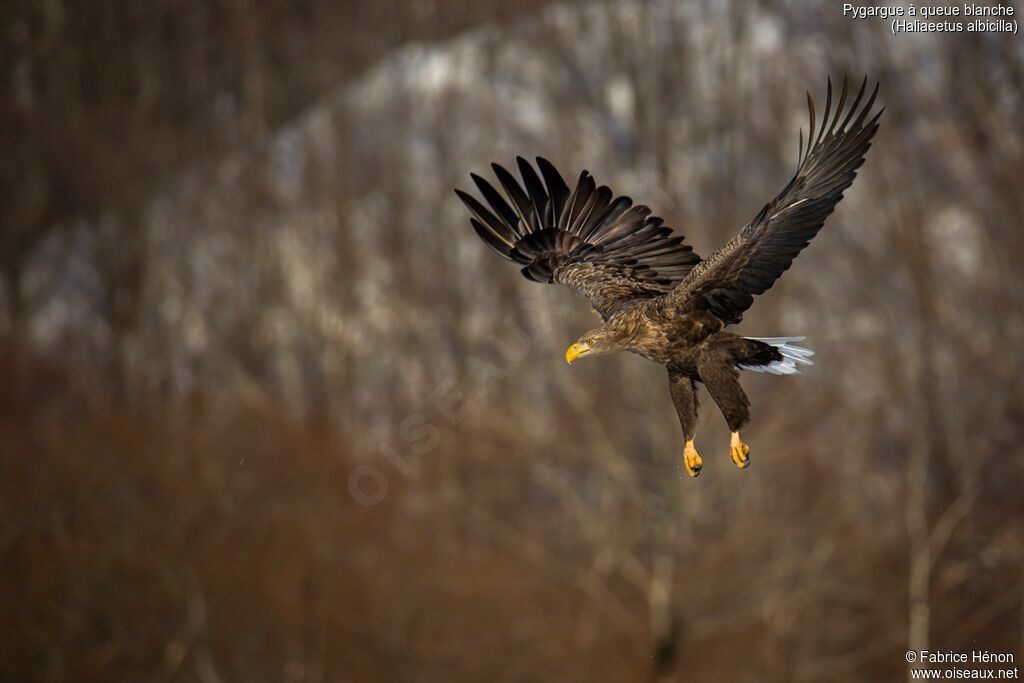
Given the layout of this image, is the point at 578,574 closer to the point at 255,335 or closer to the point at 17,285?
the point at 255,335

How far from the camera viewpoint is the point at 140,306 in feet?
81.9

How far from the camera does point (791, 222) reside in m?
4.79

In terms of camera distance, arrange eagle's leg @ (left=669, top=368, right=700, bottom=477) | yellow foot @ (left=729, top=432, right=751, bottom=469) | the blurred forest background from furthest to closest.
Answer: the blurred forest background → yellow foot @ (left=729, top=432, right=751, bottom=469) → eagle's leg @ (left=669, top=368, right=700, bottom=477)

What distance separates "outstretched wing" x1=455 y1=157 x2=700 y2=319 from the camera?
5875mm

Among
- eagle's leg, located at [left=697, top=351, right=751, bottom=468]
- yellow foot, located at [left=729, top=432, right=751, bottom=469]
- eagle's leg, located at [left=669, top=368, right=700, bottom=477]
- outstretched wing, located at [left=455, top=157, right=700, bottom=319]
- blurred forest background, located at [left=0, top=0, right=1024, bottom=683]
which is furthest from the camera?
blurred forest background, located at [left=0, top=0, right=1024, bottom=683]

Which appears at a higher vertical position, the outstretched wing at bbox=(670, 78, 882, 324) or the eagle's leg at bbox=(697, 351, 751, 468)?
the outstretched wing at bbox=(670, 78, 882, 324)

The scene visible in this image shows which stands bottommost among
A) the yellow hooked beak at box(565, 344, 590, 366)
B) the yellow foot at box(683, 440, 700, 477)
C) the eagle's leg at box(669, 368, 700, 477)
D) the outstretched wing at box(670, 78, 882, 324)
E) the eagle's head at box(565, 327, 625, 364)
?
the yellow foot at box(683, 440, 700, 477)

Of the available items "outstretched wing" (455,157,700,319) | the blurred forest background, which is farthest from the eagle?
the blurred forest background

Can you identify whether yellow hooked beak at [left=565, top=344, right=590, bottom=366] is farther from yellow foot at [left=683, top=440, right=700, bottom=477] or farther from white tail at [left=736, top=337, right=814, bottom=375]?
white tail at [left=736, top=337, right=814, bottom=375]

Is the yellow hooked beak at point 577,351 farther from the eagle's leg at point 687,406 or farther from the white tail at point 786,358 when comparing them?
the white tail at point 786,358

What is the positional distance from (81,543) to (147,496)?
1.79 m

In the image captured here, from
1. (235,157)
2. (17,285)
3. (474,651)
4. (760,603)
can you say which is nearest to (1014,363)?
(760,603)

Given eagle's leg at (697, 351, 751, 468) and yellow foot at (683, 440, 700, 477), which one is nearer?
eagle's leg at (697, 351, 751, 468)

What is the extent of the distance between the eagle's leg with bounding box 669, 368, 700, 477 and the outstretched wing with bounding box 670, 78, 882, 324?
344 millimetres
